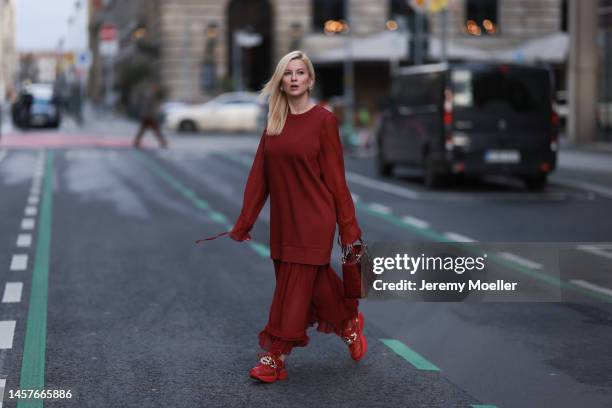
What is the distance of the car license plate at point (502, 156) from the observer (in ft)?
63.0

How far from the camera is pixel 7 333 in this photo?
769 cm

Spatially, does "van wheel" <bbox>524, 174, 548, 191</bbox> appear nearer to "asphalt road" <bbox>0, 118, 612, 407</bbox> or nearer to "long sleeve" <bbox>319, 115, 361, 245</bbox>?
"asphalt road" <bbox>0, 118, 612, 407</bbox>

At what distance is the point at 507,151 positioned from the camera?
1925 cm

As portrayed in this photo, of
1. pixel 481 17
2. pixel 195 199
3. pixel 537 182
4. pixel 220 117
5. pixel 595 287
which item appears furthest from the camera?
pixel 481 17

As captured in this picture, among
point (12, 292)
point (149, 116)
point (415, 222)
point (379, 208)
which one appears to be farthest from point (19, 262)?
point (149, 116)

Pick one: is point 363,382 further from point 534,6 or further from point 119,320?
point 534,6

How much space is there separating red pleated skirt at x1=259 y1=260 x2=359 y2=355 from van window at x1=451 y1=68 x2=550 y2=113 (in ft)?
42.8

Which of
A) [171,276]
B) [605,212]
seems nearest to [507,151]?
[605,212]

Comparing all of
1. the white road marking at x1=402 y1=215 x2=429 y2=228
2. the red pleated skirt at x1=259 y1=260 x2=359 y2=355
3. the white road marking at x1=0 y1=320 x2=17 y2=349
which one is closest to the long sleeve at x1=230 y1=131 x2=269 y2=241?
the red pleated skirt at x1=259 y1=260 x2=359 y2=355

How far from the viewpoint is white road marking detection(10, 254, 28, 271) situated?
1070 centimetres

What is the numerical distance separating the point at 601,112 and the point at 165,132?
21.6 m

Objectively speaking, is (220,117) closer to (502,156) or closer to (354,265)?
(502,156)

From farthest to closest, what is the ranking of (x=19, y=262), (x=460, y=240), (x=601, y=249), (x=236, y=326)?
(x=460, y=240) < (x=601, y=249) < (x=19, y=262) < (x=236, y=326)

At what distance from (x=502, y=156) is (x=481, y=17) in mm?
45027
